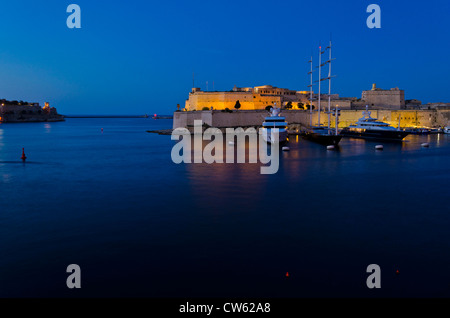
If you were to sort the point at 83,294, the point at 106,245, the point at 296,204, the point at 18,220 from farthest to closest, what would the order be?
the point at 296,204 → the point at 18,220 → the point at 106,245 → the point at 83,294

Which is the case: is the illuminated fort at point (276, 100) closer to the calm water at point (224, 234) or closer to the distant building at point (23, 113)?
the calm water at point (224, 234)

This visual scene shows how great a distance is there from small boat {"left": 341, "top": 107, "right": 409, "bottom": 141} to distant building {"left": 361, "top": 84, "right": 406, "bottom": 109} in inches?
598

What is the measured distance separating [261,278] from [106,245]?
3629 mm

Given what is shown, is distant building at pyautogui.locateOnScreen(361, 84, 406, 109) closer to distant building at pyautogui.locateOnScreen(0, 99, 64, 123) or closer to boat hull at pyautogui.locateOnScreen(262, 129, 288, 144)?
boat hull at pyautogui.locateOnScreen(262, 129, 288, 144)

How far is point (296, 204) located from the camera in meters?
12.2

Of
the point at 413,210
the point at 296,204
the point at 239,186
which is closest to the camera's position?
the point at 413,210

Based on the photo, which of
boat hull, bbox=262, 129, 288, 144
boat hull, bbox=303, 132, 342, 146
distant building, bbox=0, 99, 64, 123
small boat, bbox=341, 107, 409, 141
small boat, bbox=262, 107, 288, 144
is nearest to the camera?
boat hull, bbox=303, 132, 342, 146

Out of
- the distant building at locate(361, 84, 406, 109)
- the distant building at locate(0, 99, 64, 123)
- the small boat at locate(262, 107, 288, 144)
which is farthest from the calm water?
the distant building at locate(0, 99, 64, 123)

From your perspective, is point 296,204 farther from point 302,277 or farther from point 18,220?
point 18,220

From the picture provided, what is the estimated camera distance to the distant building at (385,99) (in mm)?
59062

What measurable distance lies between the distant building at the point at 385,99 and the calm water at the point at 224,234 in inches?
1771

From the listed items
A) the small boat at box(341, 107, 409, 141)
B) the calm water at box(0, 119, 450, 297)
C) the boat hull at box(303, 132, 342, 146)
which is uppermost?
the small boat at box(341, 107, 409, 141)

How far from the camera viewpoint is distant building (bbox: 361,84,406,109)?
5906 cm

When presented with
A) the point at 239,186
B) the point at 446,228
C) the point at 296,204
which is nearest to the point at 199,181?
the point at 239,186
